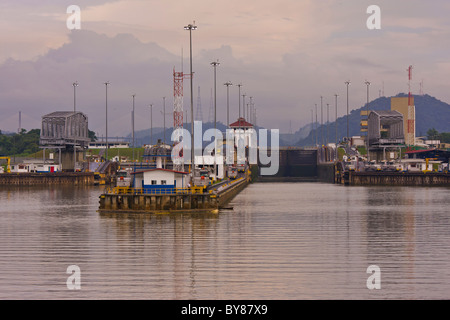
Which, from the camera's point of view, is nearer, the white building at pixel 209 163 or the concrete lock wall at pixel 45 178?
the white building at pixel 209 163

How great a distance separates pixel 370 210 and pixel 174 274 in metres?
48.0

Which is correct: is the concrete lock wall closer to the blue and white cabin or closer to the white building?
the white building

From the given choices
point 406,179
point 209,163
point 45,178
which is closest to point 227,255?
point 209,163

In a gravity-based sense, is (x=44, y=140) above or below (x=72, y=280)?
above

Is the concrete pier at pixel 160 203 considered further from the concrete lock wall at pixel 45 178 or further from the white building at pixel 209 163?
the concrete lock wall at pixel 45 178

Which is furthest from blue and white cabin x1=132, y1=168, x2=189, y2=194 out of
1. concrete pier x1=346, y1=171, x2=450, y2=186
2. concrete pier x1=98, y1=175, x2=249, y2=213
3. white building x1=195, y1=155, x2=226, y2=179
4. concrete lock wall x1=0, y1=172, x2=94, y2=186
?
concrete pier x1=346, y1=171, x2=450, y2=186

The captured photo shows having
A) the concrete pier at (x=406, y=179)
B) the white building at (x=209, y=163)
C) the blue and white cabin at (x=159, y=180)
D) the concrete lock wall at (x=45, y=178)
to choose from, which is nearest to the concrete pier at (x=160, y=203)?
the blue and white cabin at (x=159, y=180)

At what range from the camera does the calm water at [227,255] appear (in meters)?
29.6

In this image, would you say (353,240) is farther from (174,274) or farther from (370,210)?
(370,210)

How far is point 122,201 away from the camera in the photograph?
68.6m

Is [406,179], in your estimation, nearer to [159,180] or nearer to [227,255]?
[159,180]
